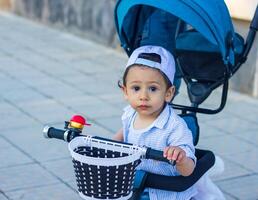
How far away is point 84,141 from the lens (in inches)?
124

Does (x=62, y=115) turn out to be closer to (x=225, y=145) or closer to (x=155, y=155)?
(x=225, y=145)

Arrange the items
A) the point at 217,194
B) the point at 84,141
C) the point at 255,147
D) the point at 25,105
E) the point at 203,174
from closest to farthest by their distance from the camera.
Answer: the point at 84,141
the point at 203,174
the point at 217,194
the point at 255,147
the point at 25,105

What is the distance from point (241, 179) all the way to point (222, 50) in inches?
72.3

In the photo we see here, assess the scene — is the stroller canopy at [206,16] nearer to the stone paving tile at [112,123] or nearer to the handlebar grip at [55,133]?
the handlebar grip at [55,133]

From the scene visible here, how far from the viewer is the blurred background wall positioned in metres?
7.61

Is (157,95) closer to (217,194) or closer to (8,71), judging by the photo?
(217,194)

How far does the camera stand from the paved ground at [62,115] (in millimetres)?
5023

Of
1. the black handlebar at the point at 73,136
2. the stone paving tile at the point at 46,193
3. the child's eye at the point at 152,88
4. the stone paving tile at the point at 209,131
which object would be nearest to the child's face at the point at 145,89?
the child's eye at the point at 152,88

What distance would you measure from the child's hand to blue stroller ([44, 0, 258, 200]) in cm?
4

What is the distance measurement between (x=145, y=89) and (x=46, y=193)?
1.76 meters

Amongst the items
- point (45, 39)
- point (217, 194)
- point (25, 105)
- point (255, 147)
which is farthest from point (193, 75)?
point (45, 39)

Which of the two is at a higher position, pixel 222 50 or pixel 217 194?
pixel 222 50

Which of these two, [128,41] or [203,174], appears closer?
[203,174]

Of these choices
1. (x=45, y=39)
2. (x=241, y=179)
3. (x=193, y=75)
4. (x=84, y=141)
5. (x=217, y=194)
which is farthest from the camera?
(x=45, y=39)
